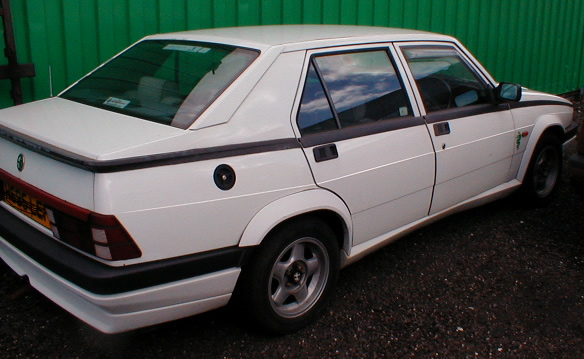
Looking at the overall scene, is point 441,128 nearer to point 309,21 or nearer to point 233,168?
point 233,168

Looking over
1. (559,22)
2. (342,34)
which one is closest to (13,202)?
(342,34)

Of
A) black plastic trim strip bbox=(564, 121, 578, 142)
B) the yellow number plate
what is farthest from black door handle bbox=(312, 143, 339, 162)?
black plastic trim strip bbox=(564, 121, 578, 142)

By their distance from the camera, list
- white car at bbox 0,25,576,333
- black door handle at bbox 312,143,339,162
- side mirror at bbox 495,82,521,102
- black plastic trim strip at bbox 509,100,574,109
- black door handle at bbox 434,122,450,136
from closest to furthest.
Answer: white car at bbox 0,25,576,333
black door handle at bbox 312,143,339,162
black door handle at bbox 434,122,450,136
side mirror at bbox 495,82,521,102
black plastic trim strip at bbox 509,100,574,109

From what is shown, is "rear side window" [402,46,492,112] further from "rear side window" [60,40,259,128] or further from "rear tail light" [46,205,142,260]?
"rear tail light" [46,205,142,260]

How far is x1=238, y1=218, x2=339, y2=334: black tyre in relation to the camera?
3236 millimetres

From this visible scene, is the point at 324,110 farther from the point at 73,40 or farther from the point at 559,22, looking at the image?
the point at 559,22

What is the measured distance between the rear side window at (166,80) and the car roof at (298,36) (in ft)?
0.29

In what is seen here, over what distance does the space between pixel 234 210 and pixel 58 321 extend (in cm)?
137

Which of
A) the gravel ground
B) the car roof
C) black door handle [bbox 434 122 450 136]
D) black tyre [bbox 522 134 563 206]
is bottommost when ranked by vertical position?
the gravel ground

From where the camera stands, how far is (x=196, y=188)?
2.93 m

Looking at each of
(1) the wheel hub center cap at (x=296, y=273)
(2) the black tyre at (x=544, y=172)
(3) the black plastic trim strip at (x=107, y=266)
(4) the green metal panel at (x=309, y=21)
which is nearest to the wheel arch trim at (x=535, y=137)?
(2) the black tyre at (x=544, y=172)

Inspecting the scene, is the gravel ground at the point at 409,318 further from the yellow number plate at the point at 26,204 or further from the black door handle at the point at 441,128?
the black door handle at the point at 441,128

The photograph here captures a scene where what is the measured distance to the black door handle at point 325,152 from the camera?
3426 millimetres

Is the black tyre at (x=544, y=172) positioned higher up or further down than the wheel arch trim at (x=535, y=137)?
further down
